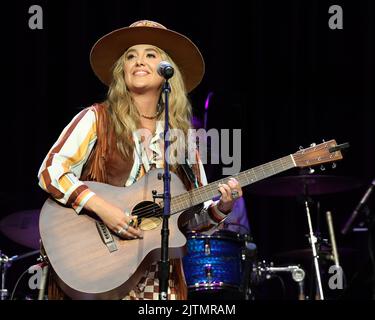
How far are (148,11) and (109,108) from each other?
3093mm

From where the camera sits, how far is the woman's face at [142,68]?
3990mm

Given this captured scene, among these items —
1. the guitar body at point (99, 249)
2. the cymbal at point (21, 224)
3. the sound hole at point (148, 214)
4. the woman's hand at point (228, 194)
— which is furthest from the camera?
the cymbal at point (21, 224)

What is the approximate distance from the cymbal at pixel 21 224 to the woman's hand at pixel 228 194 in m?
2.75

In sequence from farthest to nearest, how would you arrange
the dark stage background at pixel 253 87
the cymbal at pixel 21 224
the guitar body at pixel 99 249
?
the dark stage background at pixel 253 87, the cymbal at pixel 21 224, the guitar body at pixel 99 249

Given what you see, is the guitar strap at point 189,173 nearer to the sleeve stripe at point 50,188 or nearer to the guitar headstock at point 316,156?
the guitar headstock at point 316,156

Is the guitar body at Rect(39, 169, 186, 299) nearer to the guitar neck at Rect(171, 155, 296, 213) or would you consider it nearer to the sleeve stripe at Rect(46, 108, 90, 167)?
the guitar neck at Rect(171, 155, 296, 213)

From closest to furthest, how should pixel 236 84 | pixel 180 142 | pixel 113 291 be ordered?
pixel 113 291, pixel 180 142, pixel 236 84

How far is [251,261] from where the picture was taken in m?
5.87

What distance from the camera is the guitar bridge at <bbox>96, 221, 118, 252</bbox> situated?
3.42 meters

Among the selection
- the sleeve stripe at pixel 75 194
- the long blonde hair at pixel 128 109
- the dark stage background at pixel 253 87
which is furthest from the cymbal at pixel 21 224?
the sleeve stripe at pixel 75 194

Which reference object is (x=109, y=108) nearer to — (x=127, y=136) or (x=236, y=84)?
(x=127, y=136)

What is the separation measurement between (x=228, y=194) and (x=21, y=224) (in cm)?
290
